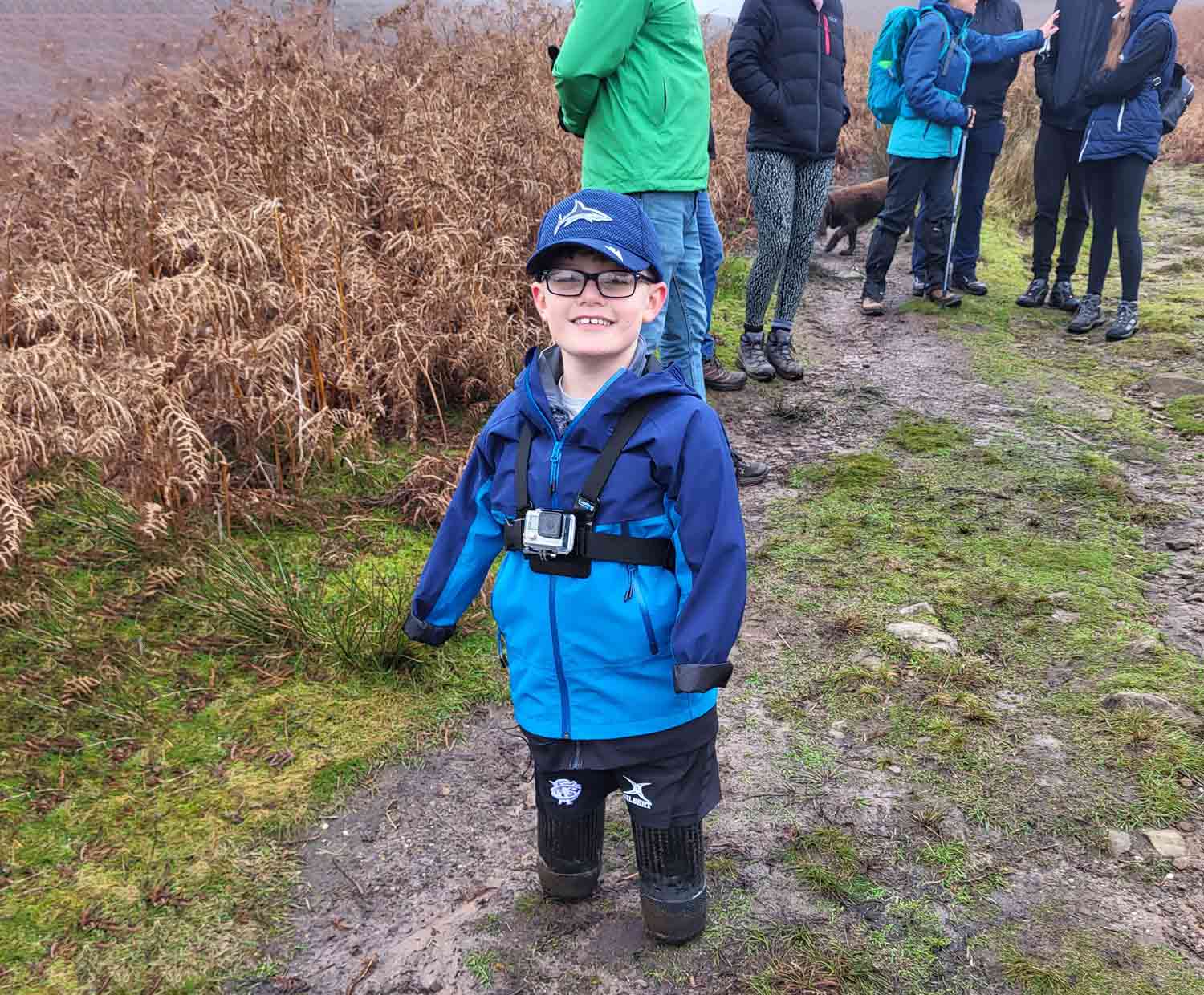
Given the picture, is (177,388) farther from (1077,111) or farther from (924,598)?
(1077,111)

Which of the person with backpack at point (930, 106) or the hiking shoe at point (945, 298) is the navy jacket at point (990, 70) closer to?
the person with backpack at point (930, 106)

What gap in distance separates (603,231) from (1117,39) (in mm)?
5108

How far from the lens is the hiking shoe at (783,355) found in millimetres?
5422

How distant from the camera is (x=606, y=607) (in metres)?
1.77

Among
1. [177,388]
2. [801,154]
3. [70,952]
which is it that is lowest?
[70,952]

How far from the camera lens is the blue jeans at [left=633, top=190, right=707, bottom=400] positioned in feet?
12.7

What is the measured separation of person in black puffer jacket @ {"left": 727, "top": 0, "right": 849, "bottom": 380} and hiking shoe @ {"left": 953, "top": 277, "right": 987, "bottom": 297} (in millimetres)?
2378

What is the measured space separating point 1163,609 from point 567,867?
7.60 feet

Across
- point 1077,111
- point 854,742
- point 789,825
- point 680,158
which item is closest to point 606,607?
point 789,825

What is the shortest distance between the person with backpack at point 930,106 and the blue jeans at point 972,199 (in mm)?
185

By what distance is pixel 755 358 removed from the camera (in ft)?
17.7

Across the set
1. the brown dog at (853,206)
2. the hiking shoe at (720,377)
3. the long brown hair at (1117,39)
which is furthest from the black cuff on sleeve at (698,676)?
the brown dog at (853,206)

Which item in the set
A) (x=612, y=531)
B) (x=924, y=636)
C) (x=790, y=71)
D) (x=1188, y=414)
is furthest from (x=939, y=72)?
(x=612, y=531)

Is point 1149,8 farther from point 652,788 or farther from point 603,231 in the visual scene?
point 652,788
